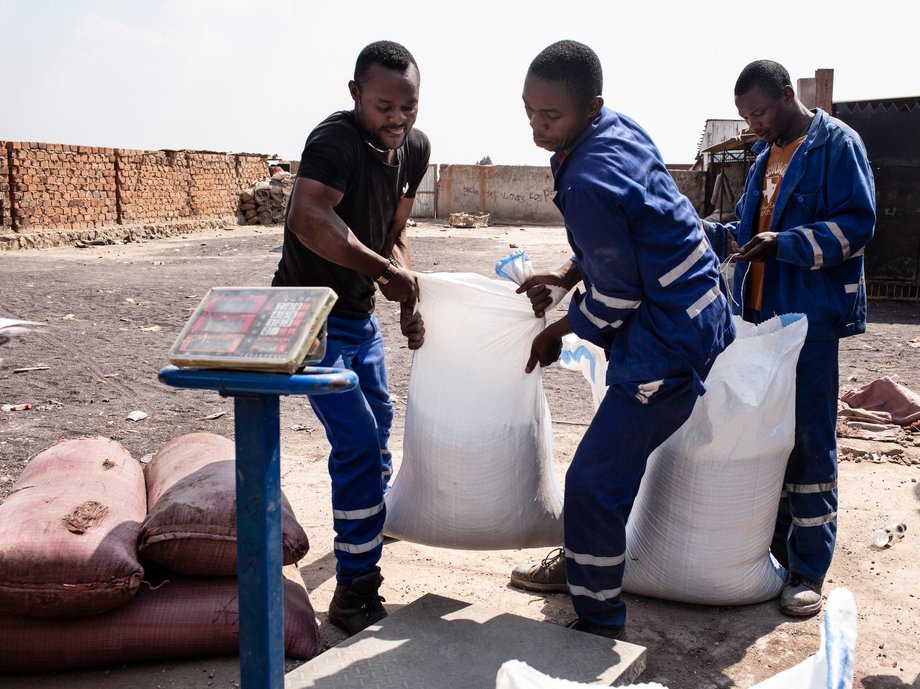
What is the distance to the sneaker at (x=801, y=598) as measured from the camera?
113 inches

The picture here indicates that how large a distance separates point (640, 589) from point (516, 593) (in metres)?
0.44

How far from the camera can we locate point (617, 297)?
238cm

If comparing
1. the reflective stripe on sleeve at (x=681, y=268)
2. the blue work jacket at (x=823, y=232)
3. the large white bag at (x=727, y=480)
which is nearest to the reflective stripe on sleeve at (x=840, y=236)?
the blue work jacket at (x=823, y=232)

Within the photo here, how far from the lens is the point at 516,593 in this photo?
3.11 metres

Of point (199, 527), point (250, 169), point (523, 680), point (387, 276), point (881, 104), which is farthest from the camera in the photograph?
point (250, 169)

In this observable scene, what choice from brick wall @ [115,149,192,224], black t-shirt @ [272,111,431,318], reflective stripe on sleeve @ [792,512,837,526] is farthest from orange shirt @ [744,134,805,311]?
brick wall @ [115,149,192,224]

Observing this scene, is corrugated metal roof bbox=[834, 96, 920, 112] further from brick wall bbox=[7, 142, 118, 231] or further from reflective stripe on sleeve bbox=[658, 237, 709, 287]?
brick wall bbox=[7, 142, 118, 231]

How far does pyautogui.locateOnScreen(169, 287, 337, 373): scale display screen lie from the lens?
156 centimetres

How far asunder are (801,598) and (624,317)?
1235 millimetres

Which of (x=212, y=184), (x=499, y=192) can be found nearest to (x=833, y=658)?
(x=212, y=184)

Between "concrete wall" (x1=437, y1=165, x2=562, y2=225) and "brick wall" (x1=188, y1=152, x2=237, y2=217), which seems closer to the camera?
"brick wall" (x1=188, y1=152, x2=237, y2=217)

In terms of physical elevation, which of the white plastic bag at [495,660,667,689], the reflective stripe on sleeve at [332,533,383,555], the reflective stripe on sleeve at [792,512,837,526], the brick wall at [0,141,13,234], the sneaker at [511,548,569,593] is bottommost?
the sneaker at [511,548,569,593]

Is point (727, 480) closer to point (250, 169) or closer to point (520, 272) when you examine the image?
point (520, 272)

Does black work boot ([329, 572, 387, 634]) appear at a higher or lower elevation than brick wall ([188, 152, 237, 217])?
lower
